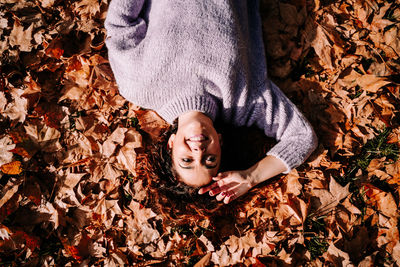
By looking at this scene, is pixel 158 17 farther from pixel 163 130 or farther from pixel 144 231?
pixel 144 231

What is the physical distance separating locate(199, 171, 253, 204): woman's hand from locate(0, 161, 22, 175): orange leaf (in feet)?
6.48

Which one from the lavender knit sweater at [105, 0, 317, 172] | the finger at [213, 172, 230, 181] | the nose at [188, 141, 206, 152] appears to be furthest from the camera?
the lavender knit sweater at [105, 0, 317, 172]

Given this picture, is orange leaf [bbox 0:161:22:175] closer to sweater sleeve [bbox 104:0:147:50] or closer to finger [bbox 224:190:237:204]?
sweater sleeve [bbox 104:0:147:50]

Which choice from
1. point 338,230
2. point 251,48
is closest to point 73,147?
point 251,48

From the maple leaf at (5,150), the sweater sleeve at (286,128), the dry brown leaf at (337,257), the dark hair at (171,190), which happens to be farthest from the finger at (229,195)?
the maple leaf at (5,150)

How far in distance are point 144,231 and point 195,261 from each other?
62 centimetres

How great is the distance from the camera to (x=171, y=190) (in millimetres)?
2453

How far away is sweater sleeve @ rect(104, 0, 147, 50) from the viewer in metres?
2.60

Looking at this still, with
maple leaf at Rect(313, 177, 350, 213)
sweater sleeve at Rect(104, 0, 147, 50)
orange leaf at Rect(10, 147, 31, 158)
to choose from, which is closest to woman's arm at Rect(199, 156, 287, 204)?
maple leaf at Rect(313, 177, 350, 213)

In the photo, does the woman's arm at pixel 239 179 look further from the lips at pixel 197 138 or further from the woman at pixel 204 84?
the lips at pixel 197 138

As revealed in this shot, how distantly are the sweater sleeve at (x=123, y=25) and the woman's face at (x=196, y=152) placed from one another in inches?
42.8

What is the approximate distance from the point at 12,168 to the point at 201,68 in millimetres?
2215

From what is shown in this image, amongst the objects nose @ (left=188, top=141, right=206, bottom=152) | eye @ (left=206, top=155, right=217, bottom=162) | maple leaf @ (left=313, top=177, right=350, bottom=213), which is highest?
nose @ (left=188, top=141, right=206, bottom=152)

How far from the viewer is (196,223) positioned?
2.77m
